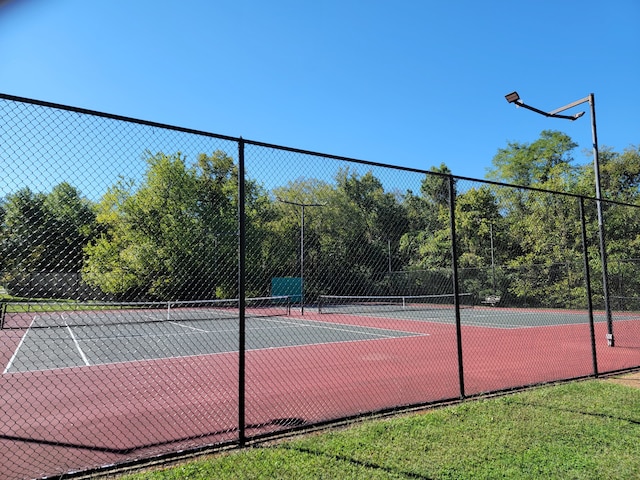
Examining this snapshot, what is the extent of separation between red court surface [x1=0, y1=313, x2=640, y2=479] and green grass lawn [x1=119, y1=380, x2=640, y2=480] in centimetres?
57

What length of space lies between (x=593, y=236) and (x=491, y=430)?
21.2 m

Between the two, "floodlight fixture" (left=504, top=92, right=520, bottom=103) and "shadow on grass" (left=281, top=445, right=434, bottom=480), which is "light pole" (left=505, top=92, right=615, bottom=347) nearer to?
"floodlight fixture" (left=504, top=92, right=520, bottom=103)

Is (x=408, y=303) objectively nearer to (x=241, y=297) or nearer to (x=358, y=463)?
(x=241, y=297)

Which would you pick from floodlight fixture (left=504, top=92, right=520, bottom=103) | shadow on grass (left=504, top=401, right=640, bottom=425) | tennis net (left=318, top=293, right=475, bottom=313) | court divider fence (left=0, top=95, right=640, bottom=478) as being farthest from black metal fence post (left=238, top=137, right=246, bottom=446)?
tennis net (left=318, top=293, right=475, bottom=313)

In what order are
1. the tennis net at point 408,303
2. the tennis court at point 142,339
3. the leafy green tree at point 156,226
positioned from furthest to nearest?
1. the tennis net at point 408,303
2. the tennis court at point 142,339
3. the leafy green tree at point 156,226

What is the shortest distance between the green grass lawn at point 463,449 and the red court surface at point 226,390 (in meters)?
0.57

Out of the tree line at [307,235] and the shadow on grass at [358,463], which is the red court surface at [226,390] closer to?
the shadow on grass at [358,463]

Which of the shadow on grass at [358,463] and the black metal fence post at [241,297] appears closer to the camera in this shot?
the shadow on grass at [358,463]

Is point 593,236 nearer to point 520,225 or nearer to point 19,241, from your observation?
point 520,225

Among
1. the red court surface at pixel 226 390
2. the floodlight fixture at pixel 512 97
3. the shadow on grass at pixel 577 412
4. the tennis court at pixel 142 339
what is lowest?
the tennis court at pixel 142 339

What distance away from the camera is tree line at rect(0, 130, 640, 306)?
14.6ft

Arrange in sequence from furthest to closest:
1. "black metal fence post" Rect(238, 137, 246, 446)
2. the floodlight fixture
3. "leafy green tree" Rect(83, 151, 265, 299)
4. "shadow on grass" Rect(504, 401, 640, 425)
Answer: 1. the floodlight fixture
2. "leafy green tree" Rect(83, 151, 265, 299)
3. "shadow on grass" Rect(504, 401, 640, 425)
4. "black metal fence post" Rect(238, 137, 246, 446)

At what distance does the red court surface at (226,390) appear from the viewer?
3.94 meters

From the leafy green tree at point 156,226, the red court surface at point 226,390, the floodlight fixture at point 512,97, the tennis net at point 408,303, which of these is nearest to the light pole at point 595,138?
the floodlight fixture at point 512,97
